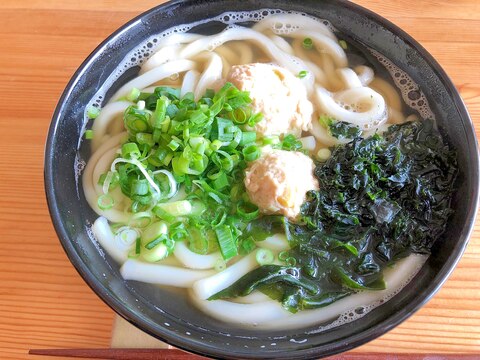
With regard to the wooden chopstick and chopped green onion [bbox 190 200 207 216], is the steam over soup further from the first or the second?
the wooden chopstick

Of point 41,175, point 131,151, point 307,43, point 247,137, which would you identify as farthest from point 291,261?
point 41,175

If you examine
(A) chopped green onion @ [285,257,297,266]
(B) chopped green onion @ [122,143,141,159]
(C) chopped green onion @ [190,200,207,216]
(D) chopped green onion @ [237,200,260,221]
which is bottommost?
(A) chopped green onion @ [285,257,297,266]

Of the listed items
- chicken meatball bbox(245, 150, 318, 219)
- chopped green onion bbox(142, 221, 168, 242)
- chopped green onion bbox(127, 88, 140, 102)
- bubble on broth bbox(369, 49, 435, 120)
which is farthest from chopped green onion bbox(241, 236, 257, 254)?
bubble on broth bbox(369, 49, 435, 120)

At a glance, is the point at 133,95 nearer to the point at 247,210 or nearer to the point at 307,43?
the point at 247,210

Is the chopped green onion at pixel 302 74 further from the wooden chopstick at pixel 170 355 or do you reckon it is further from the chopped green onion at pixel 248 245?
the wooden chopstick at pixel 170 355

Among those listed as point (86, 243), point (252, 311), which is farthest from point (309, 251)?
point (86, 243)

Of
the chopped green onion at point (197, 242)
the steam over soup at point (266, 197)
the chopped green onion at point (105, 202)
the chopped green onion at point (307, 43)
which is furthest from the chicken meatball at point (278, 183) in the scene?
the chopped green onion at point (307, 43)
